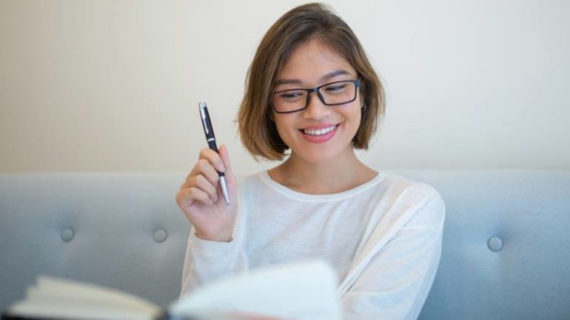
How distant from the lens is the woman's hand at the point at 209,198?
99 cm

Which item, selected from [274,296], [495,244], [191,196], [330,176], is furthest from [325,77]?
[274,296]

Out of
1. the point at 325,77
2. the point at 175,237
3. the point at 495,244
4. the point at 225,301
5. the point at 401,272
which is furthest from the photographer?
the point at 175,237

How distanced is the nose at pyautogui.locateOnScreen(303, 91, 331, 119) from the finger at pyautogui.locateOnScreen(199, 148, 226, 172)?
0.20 metres

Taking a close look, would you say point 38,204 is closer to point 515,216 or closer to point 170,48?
point 170,48

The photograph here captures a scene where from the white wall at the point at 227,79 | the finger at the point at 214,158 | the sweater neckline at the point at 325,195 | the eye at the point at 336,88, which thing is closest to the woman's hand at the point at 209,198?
the finger at the point at 214,158

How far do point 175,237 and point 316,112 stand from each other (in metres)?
0.55

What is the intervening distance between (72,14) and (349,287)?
1277mm

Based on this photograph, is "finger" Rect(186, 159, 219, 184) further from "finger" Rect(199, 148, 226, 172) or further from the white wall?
the white wall

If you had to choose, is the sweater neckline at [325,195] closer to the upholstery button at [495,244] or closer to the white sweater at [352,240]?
the white sweater at [352,240]

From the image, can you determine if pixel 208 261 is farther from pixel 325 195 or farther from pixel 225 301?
pixel 225 301

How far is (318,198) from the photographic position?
112 centimetres

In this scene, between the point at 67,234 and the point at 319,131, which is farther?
the point at 67,234

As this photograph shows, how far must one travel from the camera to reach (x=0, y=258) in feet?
4.45

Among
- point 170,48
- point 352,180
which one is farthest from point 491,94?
point 170,48
